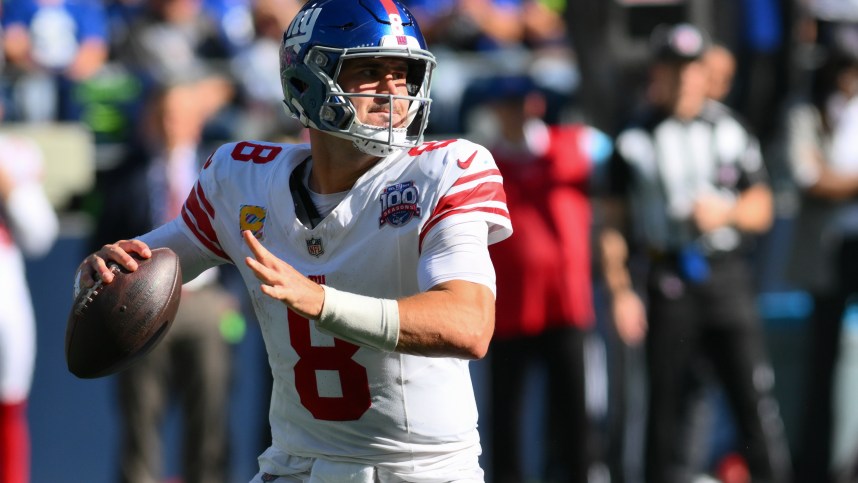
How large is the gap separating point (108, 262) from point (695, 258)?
3.55 meters

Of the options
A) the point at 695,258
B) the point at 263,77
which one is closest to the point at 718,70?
the point at 695,258

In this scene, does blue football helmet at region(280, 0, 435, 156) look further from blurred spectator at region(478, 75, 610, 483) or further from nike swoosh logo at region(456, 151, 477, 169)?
blurred spectator at region(478, 75, 610, 483)

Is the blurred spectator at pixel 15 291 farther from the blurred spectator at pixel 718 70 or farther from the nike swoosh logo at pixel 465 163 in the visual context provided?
the nike swoosh logo at pixel 465 163

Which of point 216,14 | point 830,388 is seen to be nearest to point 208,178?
point 830,388

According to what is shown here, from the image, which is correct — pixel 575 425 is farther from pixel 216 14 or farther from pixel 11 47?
pixel 11 47

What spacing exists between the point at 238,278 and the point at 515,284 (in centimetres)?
151

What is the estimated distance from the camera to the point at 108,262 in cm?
328

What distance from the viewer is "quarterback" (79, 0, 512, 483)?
319cm

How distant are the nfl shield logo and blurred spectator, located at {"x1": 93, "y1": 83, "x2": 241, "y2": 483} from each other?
3.16m

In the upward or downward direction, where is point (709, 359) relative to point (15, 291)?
downward

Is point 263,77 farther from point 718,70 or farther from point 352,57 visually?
point 352,57

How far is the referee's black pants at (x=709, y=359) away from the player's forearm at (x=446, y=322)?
11.1ft

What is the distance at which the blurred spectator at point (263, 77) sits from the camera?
6924 mm

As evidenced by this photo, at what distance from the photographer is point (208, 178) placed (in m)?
3.58
